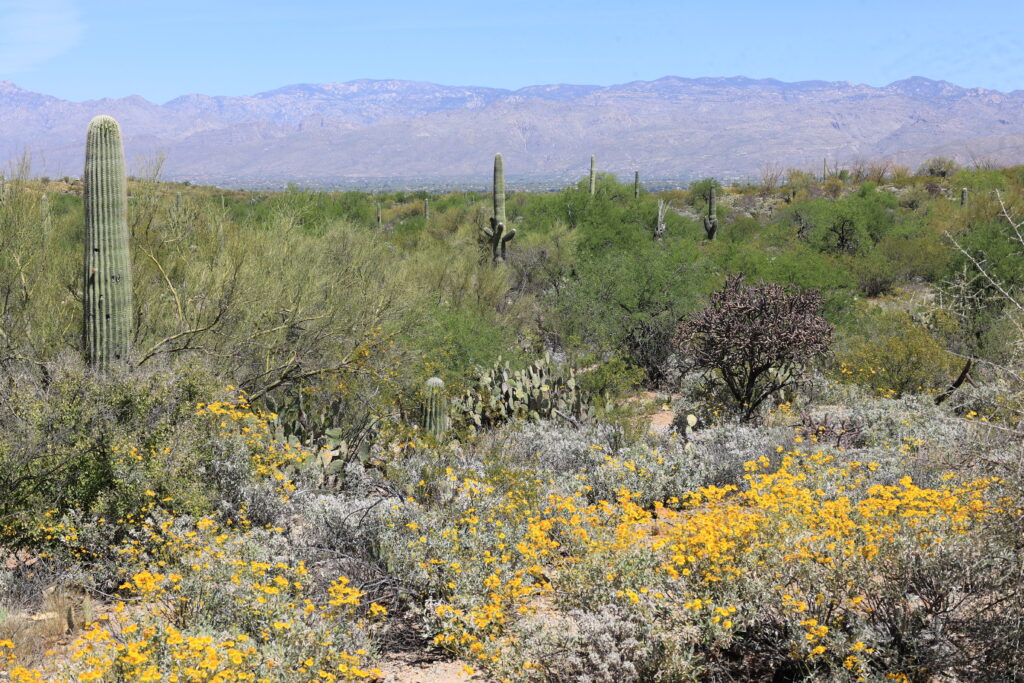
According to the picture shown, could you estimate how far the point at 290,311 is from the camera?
11070 mm

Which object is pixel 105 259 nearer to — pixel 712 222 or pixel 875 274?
pixel 875 274

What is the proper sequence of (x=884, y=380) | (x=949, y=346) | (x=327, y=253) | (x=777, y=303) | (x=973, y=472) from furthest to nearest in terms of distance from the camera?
(x=327, y=253)
(x=949, y=346)
(x=884, y=380)
(x=777, y=303)
(x=973, y=472)

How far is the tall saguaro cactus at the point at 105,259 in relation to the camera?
8492 millimetres

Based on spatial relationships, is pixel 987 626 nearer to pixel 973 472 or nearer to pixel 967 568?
pixel 967 568

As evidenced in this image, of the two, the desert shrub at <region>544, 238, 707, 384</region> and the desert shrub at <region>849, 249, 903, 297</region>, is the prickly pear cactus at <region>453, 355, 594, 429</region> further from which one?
the desert shrub at <region>849, 249, 903, 297</region>

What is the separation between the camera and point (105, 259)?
8.59m

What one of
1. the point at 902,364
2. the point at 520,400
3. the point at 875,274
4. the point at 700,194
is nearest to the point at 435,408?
the point at 520,400

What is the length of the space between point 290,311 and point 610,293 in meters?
6.98

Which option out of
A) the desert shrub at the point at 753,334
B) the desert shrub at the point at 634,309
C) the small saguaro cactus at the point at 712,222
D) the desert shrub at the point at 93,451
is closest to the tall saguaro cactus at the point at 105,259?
the desert shrub at the point at 93,451

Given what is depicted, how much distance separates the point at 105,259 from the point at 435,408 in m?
3.86

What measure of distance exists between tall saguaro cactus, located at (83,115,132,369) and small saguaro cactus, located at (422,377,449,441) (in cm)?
331

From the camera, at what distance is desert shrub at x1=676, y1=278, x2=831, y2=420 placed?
10.6 m

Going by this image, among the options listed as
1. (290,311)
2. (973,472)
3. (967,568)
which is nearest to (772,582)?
(967,568)

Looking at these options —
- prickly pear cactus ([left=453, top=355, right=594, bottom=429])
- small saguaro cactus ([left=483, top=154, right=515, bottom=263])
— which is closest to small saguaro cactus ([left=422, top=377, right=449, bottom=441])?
prickly pear cactus ([left=453, top=355, right=594, bottom=429])
